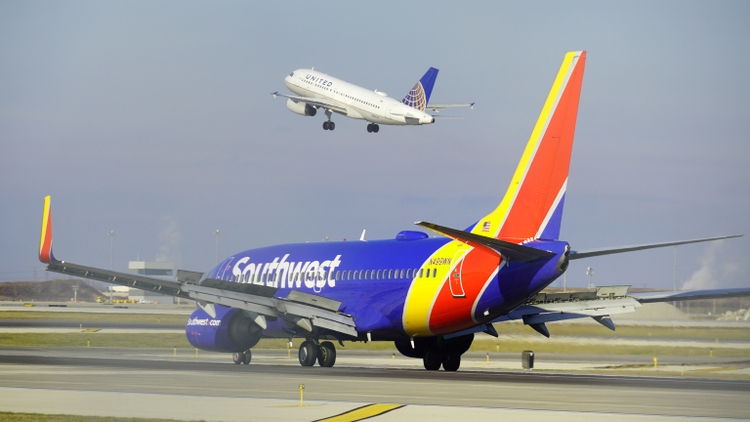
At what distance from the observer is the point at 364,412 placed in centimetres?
1989

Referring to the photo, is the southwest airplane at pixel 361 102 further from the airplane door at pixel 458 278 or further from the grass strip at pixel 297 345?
the airplane door at pixel 458 278

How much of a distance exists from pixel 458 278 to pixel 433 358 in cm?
559

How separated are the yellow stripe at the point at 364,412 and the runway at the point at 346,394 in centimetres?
25

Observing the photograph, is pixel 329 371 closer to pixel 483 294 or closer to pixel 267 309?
pixel 267 309

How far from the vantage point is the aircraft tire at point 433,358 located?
34.8 metres

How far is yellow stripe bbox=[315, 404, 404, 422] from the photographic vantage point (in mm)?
18859

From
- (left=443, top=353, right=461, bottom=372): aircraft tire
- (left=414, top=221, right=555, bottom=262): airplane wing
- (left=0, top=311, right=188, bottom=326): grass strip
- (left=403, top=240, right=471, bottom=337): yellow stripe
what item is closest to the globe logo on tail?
(left=0, top=311, right=188, bottom=326): grass strip

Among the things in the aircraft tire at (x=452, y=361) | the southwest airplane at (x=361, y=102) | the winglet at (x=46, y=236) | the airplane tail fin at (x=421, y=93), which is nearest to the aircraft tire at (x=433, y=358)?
the aircraft tire at (x=452, y=361)

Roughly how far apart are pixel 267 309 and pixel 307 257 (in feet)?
15.4

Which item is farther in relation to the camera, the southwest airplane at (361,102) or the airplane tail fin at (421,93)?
the airplane tail fin at (421,93)

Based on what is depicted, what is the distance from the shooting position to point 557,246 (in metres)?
27.9

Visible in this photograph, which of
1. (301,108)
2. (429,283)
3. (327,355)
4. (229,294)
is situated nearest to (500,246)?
(429,283)

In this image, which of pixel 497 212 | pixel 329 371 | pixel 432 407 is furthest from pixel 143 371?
pixel 432 407

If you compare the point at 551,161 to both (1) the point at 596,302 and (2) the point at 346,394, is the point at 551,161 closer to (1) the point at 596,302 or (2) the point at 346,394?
(1) the point at 596,302
